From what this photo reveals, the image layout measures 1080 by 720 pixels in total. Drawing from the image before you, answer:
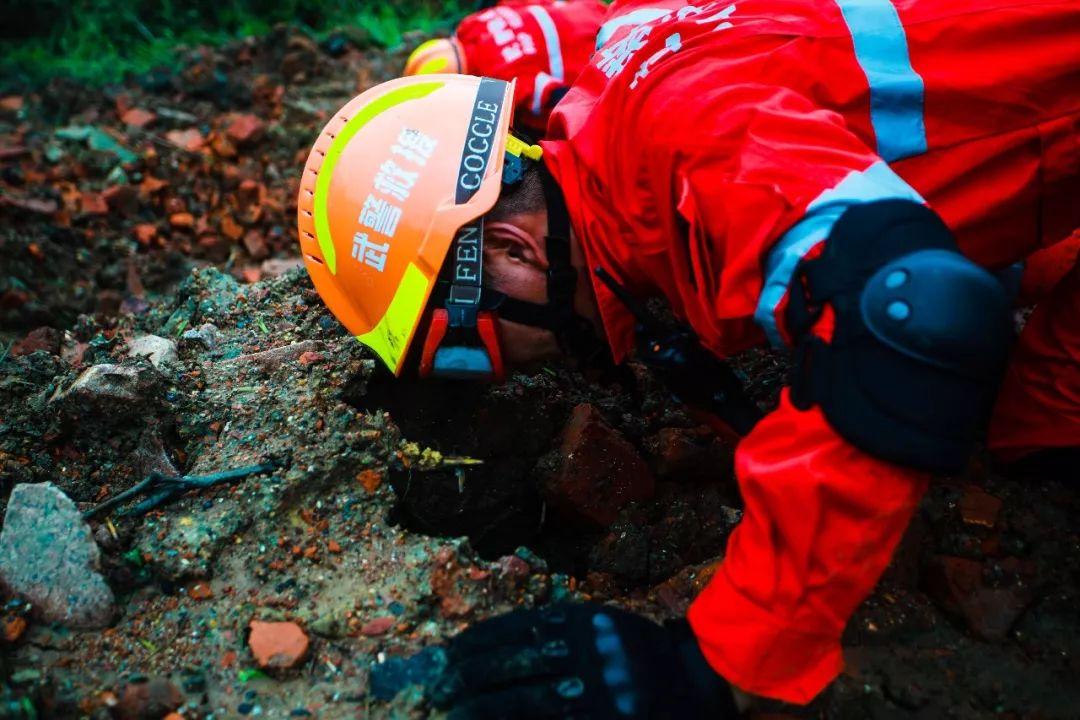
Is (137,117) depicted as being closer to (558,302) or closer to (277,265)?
(277,265)

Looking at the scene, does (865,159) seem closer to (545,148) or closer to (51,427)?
(545,148)

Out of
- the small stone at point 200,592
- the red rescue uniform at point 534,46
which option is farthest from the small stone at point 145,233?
the small stone at point 200,592

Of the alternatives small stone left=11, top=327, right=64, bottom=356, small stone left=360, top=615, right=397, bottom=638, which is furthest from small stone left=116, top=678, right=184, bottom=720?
small stone left=11, top=327, right=64, bottom=356

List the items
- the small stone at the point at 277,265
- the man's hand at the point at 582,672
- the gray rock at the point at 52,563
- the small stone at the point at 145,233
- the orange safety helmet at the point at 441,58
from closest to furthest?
the man's hand at the point at 582,672 < the gray rock at the point at 52,563 < the orange safety helmet at the point at 441,58 < the small stone at the point at 277,265 < the small stone at the point at 145,233

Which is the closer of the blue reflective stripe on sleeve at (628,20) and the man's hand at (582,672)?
the man's hand at (582,672)

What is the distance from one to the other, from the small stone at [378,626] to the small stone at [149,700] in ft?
1.26

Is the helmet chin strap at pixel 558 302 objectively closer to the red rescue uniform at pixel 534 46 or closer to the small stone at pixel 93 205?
the red rescue uniform at pixel 534 46

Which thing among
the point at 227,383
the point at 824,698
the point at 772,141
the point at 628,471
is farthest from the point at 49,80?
the point at 824,698

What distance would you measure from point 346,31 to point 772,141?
13.7ft

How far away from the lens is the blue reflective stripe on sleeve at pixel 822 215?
148 cm

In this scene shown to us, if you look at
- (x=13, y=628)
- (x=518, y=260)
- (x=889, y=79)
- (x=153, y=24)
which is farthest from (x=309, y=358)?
(x=153, y=24)

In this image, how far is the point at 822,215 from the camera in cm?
150

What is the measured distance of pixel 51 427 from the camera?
2.26 metres

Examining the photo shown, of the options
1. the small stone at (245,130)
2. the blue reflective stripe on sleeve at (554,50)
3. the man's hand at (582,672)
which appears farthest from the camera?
the small stone at (245,130)
